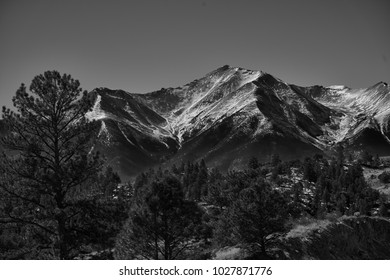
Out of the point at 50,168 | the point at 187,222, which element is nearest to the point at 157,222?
the point at 187,222


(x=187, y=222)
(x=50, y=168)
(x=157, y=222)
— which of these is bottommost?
(x=187, y=222)

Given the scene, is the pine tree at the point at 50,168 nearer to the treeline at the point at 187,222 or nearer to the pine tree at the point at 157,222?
the pine tree at the point at 157,222

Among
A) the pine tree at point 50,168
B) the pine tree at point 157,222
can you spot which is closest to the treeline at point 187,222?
the pine tree at point 157,222

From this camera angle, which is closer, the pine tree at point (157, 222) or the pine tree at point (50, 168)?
the pine tree at point (50, 168)

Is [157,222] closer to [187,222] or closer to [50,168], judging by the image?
[187,222]

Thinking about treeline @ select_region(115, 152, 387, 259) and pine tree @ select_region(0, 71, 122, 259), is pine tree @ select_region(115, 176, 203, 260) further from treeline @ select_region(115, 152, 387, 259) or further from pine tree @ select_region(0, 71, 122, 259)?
pine tree @ select_region(0, 71, 122, 259)

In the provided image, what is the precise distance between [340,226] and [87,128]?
21372mm

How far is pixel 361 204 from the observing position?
132125mm

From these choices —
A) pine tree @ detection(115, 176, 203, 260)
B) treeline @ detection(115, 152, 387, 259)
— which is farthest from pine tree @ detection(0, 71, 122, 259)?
treeline @ detection(115, 152, 387, 259)

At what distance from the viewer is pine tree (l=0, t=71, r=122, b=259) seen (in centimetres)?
2223

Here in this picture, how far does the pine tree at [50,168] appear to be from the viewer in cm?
2223

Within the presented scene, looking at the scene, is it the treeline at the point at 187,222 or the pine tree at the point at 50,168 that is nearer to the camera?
the pine tree at the point at 50,168

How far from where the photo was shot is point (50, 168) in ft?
74.5
